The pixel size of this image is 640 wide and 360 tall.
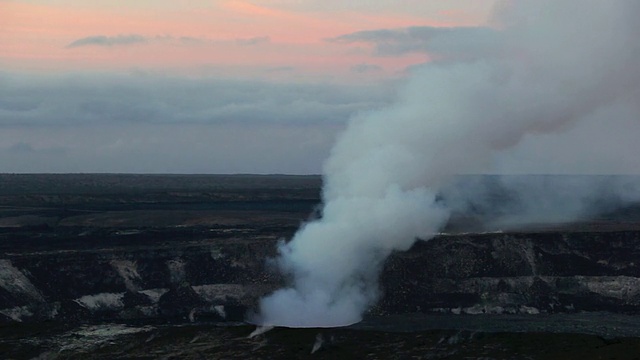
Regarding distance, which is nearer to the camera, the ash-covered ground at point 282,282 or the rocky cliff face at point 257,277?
the ash-covered ground at point 282,282

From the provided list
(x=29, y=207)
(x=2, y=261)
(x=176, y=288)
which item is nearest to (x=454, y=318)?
(x=176, y=288)

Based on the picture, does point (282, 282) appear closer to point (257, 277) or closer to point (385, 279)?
point (257, 277)

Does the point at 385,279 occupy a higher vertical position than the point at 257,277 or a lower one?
higher

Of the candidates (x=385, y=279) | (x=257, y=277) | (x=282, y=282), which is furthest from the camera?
(x=257, y=277)

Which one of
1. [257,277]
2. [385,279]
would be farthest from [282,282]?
[385,279]

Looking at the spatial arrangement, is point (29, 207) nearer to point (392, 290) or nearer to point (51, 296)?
point (51, 296)

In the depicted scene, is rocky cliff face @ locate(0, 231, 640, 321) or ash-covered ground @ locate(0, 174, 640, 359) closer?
ash-covered ground @ locate(0, 174, 640, 359)

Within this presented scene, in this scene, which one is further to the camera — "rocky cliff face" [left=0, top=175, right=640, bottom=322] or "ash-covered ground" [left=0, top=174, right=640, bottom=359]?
"rocky cliff face" [left=0, top=175, right=640, bottom=322]

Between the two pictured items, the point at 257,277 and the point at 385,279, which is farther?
the point at 257,277
